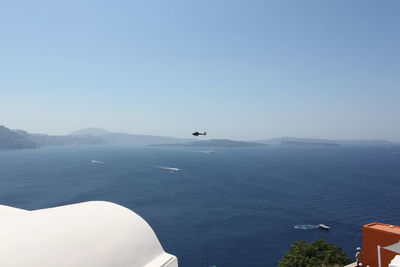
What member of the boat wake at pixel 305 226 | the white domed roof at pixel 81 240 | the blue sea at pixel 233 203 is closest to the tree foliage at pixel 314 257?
the blue sea at pixel 233 203

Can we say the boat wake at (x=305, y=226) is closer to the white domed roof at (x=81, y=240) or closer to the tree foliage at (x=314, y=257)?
the tree foliage at (x=314, y=257)

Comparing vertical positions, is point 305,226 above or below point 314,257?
below

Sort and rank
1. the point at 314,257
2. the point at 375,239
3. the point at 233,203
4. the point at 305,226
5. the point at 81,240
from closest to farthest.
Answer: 1. the point at 81,240
2. the point at 375,239
3. the point at 314,257
4. the point at 305,226
5. the point at 233,203

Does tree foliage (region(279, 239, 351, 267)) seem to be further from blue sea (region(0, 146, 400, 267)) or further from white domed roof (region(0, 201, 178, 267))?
white domed roof (region(0, 201, 178, 267))

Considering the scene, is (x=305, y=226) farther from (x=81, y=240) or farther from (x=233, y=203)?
(x=81, y=240)

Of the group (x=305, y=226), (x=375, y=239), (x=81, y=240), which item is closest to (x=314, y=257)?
(x=375, y=239)

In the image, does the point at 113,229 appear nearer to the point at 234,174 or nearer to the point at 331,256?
the point at 331,256

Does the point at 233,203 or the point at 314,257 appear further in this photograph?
the point at 233,203
